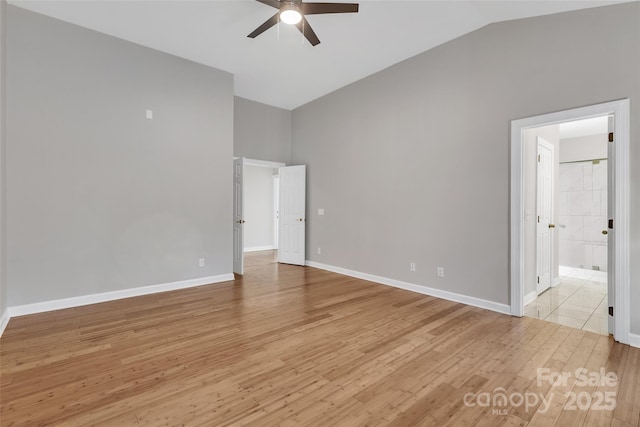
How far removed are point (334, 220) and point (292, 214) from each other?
1.21 meters

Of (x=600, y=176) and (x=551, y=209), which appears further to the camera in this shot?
(x=600, y=176)

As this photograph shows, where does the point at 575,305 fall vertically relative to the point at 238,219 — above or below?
below

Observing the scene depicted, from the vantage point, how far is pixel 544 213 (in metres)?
4.33

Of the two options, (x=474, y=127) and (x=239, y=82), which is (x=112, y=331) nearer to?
(x=239, y=82)

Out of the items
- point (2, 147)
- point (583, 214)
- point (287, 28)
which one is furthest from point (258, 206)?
point (583, 214)

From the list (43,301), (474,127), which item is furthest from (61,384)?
(474,127)

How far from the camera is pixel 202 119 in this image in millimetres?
4703

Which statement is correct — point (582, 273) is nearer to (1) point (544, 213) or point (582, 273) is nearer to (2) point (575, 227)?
(2) point (575, 227)

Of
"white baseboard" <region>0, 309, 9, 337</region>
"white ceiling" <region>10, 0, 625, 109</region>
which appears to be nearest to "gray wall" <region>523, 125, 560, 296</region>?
"white ceiling" <region>10, 0, 625, 109</region>

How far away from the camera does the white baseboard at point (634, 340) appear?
2625mm

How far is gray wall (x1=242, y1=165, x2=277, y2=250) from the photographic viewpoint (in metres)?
8.50

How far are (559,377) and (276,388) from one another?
6.99ft

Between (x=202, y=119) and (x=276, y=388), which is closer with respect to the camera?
(x=276, y=388)

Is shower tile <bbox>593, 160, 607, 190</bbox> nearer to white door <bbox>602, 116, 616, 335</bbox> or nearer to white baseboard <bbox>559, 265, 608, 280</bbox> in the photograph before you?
white baseboard <bbox>559, 265, 608, 280</bbox>
